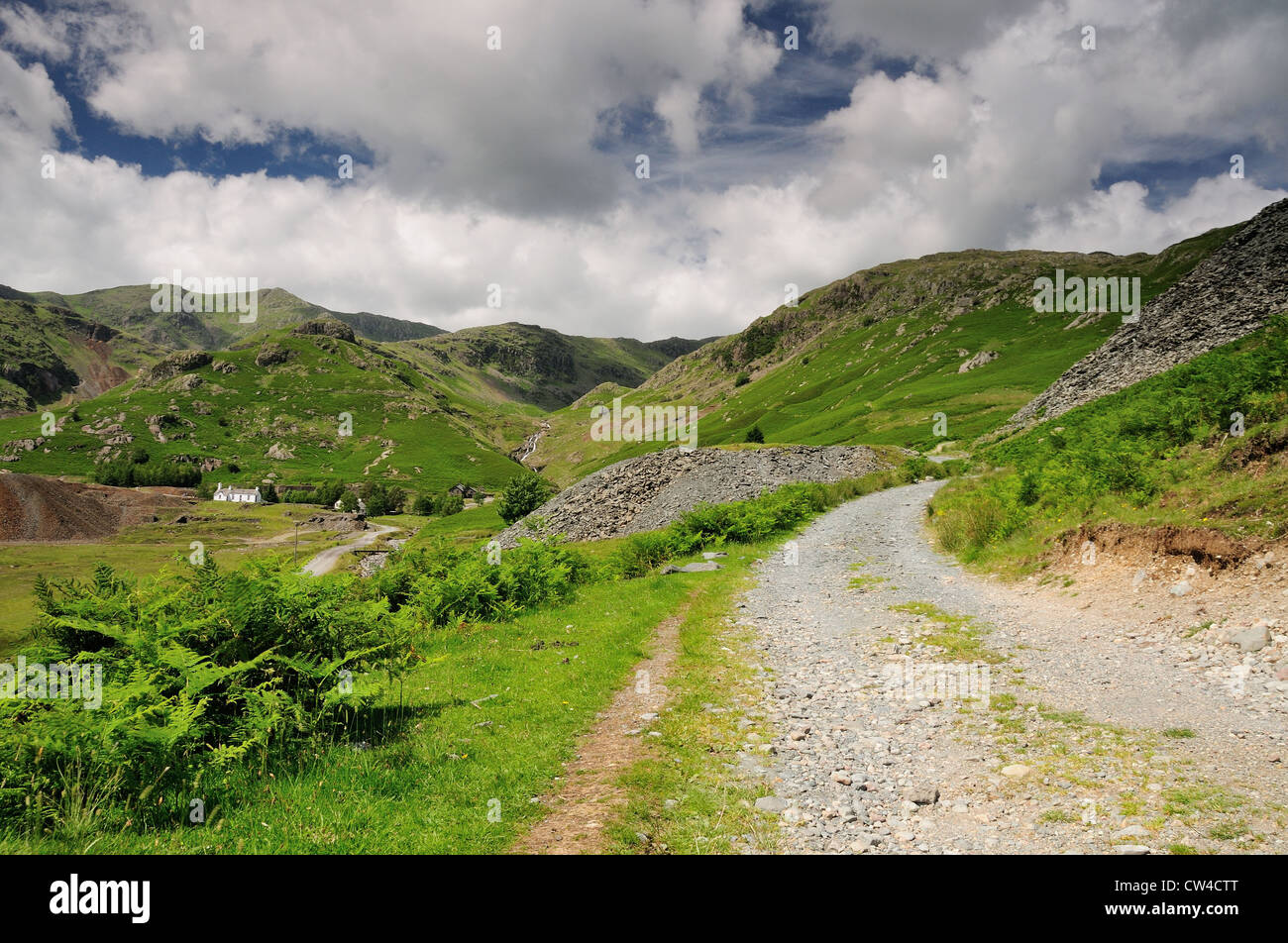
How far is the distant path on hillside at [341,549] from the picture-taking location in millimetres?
110706

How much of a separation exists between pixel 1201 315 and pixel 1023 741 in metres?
51.2

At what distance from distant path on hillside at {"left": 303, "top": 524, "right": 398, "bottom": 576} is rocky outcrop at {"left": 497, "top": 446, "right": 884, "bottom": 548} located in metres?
49.9

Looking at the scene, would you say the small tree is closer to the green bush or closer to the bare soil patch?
the green bush

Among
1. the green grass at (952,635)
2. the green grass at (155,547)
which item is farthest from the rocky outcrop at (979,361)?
the green grass at (155,547)

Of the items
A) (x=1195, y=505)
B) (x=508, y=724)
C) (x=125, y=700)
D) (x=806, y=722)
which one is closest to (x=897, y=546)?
(x=1195, y=505)

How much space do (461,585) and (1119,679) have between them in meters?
16.3

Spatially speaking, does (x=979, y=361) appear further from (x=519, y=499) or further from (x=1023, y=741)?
(x=1023, y=741)

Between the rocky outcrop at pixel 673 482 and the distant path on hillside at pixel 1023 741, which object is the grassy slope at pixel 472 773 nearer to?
the distant path on hillside at pixel 1023 741

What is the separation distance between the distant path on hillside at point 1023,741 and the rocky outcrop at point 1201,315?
3791cm

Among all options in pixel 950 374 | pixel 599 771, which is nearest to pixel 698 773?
pixel 599 771

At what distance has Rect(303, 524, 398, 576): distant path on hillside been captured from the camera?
11071 centimetres

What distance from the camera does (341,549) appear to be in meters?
137

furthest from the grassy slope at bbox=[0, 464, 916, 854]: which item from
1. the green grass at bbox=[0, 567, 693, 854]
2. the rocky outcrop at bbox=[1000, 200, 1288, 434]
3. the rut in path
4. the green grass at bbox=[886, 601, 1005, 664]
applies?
the rocky outcrop at bbox=[1000, 200, 1288, 434]
